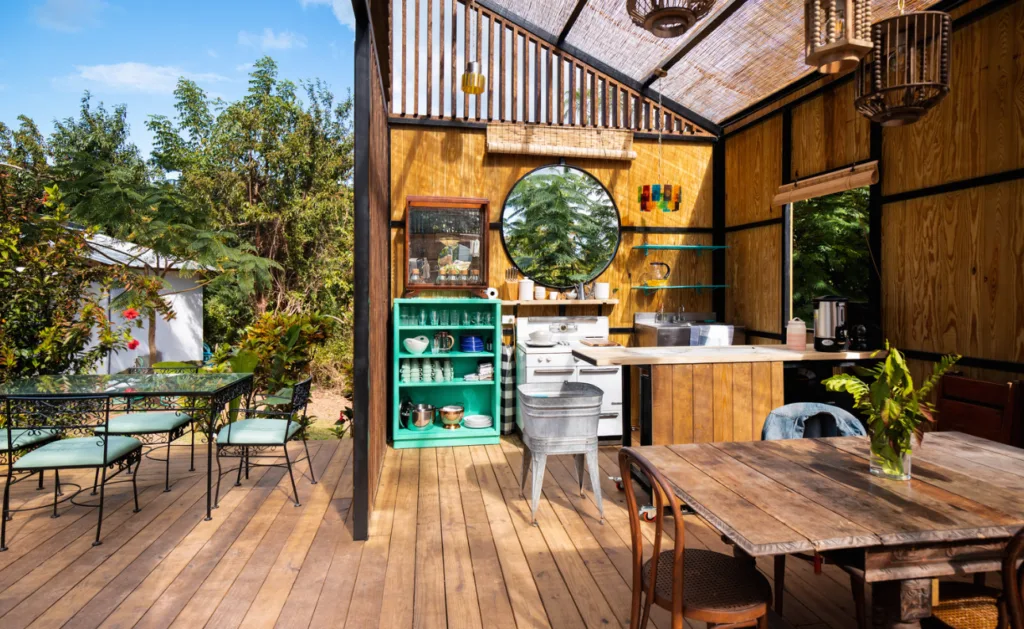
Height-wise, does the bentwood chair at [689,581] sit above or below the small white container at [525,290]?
below

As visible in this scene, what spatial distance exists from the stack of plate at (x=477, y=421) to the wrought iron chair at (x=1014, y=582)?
421 cm

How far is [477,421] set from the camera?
5391mm

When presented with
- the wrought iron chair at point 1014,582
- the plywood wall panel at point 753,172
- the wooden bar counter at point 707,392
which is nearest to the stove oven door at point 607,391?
the wooden bar counter at point 707,392

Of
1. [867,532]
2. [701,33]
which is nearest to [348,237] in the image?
[701,33]

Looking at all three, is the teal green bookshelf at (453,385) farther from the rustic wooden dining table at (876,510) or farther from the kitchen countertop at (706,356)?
the rustic wooden dining table at (876,510)

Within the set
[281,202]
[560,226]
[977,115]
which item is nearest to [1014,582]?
[977,115]

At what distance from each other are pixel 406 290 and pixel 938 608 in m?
4.70

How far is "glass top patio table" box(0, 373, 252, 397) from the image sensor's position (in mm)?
3318

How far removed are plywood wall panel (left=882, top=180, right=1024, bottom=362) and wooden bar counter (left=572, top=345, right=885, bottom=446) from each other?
0.38 meters

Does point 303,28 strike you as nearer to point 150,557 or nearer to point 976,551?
point 150,557

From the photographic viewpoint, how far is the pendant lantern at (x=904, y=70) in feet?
7.91

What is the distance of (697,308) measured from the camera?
6172 mm

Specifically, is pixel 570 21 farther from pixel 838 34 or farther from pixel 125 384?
pixel 125 384

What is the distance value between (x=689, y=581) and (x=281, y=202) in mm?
10227
